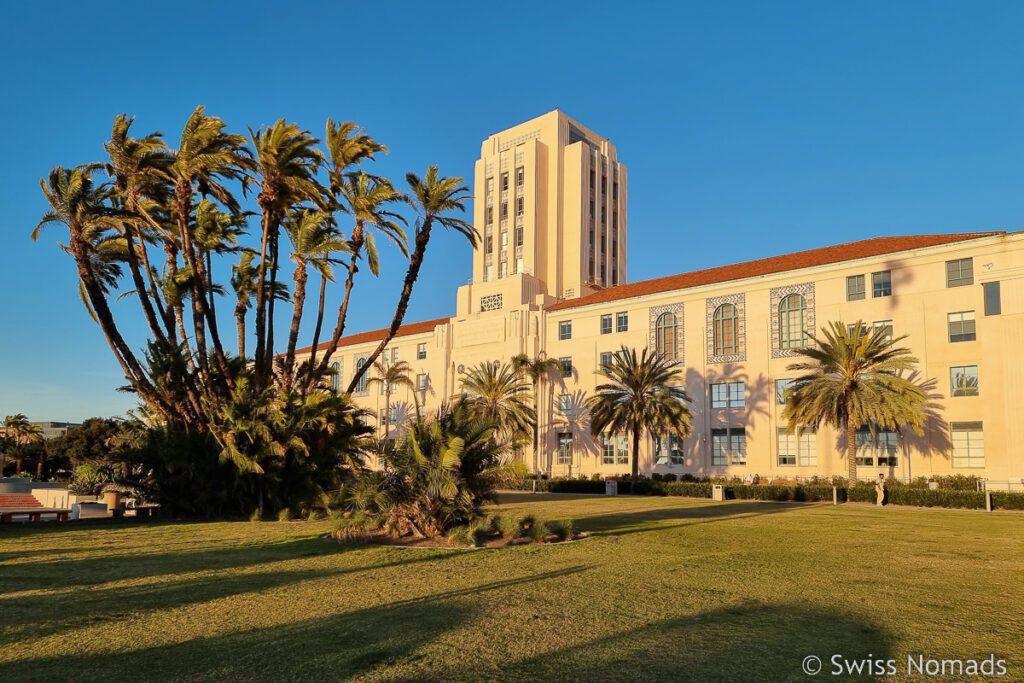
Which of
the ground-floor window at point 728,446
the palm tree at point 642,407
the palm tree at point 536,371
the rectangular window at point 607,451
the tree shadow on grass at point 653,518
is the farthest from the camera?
the palm tree at point 536,371

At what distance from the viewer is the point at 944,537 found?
18.3 metres

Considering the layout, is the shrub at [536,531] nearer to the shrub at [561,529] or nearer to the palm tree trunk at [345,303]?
the shrub at [561,529]

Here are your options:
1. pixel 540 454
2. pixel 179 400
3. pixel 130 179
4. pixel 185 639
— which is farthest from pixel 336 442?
pixel 540 454

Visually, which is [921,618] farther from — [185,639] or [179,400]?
[179,400]

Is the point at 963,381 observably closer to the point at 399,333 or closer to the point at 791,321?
the point at 791,321

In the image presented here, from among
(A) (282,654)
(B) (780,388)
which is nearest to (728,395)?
(B) (780,388)

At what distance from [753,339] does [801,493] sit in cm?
1343

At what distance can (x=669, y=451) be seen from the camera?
50625 mm

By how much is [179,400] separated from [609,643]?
19.8 meters

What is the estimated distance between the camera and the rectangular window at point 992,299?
38.8 metres

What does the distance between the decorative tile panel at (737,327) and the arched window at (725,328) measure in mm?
208

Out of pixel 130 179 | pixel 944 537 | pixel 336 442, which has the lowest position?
pixel 944 537

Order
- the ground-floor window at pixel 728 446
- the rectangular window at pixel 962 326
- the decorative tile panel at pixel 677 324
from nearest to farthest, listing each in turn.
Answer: the rectangular window at pixel 962 326 < the ground-floor window at pixel 728 446 < the decorative tile panel at pixel 677 324

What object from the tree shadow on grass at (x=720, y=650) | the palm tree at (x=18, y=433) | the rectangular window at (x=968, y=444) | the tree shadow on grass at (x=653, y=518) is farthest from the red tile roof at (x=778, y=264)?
the palm tree at (x=18, y=433)
